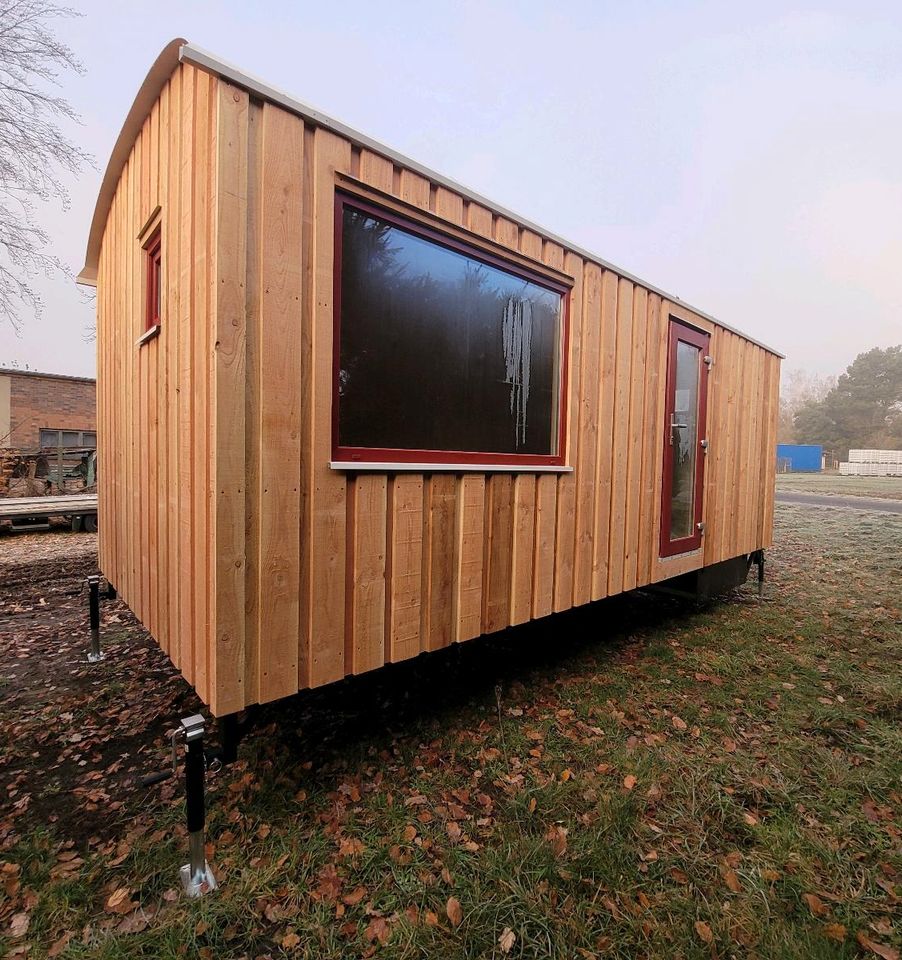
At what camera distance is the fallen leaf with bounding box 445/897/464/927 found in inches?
60.9

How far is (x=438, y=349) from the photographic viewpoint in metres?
2.34

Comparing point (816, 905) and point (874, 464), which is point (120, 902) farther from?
point (874, 464)

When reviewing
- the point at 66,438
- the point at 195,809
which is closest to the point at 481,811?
the point at 195,809

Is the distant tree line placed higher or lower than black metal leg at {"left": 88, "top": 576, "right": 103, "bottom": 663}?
higher

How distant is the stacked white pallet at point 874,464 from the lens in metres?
32.9

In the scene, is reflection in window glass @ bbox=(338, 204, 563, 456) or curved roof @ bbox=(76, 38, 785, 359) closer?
curved roof @ bbox=(76, 38, 785, 359)

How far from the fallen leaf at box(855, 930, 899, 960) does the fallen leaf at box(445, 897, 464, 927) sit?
1.27 meters

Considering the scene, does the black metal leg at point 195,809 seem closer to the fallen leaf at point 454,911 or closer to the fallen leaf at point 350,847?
the fallen leaf at point 350,847

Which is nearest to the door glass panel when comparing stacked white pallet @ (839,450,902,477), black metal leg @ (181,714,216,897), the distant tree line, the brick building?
black metal leg @ (181,714,216,897)

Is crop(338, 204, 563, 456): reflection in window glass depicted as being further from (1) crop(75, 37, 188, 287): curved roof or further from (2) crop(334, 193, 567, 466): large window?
(1) crop(75, 37, 188, 287): curved roof

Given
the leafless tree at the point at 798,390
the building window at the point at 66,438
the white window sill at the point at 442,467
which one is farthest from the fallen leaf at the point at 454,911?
the leafless tree at the point at 798,390

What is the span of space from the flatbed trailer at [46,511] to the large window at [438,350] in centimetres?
811

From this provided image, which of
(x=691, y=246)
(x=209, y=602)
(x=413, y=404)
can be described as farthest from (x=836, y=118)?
(x=209, y=602)

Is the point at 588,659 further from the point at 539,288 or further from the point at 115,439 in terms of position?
the point at 115,439
